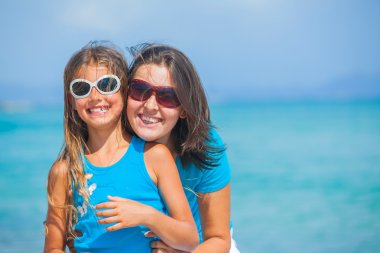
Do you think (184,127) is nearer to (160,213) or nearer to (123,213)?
(160,213)

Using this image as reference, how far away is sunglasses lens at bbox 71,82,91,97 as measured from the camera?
279cm

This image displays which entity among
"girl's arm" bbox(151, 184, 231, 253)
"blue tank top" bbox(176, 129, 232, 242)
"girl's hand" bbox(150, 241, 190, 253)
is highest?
"blue tank top" bbox(176, 129, 232, 242)

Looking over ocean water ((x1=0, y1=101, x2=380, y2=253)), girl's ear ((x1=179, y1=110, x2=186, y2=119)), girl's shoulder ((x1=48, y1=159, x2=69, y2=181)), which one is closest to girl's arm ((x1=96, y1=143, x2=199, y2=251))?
girl's ear ((x1=179, y1=110, x2=186, y2=119))

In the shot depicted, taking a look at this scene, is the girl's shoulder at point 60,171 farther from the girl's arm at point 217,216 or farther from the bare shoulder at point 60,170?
the girl's arm at point 217,216

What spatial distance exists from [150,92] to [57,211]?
2.41 feet

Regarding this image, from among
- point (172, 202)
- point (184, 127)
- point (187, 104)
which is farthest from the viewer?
point (184, 127)

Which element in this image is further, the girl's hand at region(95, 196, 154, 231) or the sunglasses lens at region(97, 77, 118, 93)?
the sunglasses lens at region(97, 77, 118, 93)

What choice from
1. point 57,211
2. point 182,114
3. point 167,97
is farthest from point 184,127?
point 57,211

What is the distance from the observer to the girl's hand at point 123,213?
8.18ft

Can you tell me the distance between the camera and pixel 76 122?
2.94 metres

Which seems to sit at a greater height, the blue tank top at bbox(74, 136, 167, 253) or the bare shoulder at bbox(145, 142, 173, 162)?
the bare shoulder at bbox(145, 142, 173, 162)

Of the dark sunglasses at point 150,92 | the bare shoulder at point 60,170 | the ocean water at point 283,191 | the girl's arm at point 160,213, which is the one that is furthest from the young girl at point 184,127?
the ocean water at point 283,191

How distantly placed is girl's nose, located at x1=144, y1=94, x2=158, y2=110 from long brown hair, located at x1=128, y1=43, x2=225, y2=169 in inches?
4.9

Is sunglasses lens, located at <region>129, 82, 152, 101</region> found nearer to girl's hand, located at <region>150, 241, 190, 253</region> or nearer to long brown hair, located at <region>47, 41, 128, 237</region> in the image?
long brown hair, located at <region>47, 41, 128, 237</region>
